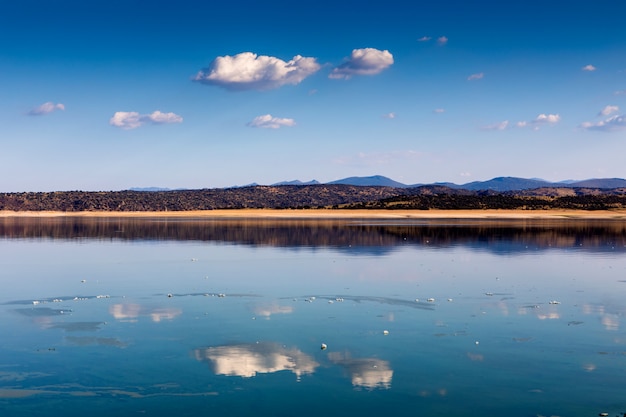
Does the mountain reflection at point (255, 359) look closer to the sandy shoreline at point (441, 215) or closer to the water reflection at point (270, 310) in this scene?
the water reflection at point (270, 310)

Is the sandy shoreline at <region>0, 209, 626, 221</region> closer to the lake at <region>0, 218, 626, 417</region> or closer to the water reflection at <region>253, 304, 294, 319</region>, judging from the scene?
the lake at <region>0, 218, 626, 417</region>

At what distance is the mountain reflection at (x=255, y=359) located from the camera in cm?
1577

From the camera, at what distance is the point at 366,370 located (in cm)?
1578

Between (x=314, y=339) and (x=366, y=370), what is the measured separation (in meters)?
3.48

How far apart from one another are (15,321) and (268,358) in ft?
34.0

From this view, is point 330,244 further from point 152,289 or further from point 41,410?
point 41,410

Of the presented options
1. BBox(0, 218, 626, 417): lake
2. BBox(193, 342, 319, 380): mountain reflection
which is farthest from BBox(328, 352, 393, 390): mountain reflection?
BBox(193, 342, 319, 380): mountain reflection

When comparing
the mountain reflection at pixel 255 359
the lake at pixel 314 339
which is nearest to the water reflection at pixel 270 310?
the lake at pixel 314 339

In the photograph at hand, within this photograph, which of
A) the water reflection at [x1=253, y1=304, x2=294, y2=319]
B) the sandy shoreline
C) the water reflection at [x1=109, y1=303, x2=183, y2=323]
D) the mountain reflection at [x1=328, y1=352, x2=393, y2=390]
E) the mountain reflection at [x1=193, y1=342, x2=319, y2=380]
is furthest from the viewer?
the sandy shoreline

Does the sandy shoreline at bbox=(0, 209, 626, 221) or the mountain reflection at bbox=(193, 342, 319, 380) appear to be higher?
the sandy shoreline at bbox=(0, 209, 626, 221)

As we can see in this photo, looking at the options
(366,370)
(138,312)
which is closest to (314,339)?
(366,370)

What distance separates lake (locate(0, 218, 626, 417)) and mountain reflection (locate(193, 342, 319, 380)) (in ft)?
0.18

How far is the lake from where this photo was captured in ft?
44.9

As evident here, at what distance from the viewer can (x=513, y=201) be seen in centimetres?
17638
